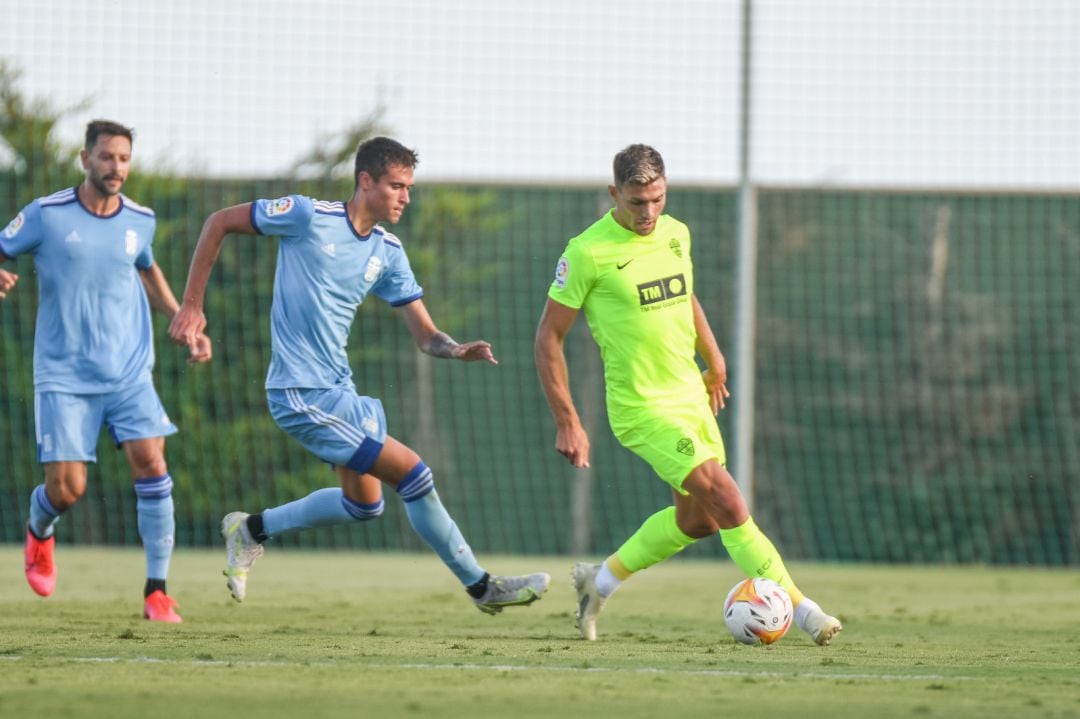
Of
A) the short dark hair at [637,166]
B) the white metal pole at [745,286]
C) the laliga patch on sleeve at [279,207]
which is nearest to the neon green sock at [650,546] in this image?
the short dark hair at [637,166]

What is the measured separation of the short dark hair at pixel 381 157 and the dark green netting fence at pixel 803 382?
25.5ft

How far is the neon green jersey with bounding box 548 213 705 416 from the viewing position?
23.5ft

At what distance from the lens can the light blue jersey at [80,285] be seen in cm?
790

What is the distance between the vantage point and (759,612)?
6773 millimetres

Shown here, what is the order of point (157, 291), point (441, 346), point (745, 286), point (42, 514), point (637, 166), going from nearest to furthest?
point (637, 166), point (441, 346), point (42, 514), point (157, 291), point (745, 286)

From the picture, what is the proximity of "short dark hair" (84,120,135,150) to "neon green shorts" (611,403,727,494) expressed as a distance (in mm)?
2551

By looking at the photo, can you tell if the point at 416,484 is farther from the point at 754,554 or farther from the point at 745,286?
the point at 745,286

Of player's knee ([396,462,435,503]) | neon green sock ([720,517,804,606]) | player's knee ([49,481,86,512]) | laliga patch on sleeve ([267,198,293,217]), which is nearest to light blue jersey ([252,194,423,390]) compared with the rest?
laliga patch on sleeve ([267,198,293,217])

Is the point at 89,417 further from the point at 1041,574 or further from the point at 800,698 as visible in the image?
the point at 1041,574

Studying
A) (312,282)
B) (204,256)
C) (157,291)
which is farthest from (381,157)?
(157,291)

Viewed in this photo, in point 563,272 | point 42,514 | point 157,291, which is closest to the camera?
point 563,272

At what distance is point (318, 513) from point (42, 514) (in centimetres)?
130

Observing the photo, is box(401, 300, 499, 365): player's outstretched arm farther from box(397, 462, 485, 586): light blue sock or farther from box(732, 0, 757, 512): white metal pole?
box(732, 0, 757, 512): white metal pole

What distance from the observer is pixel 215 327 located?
1504cm
